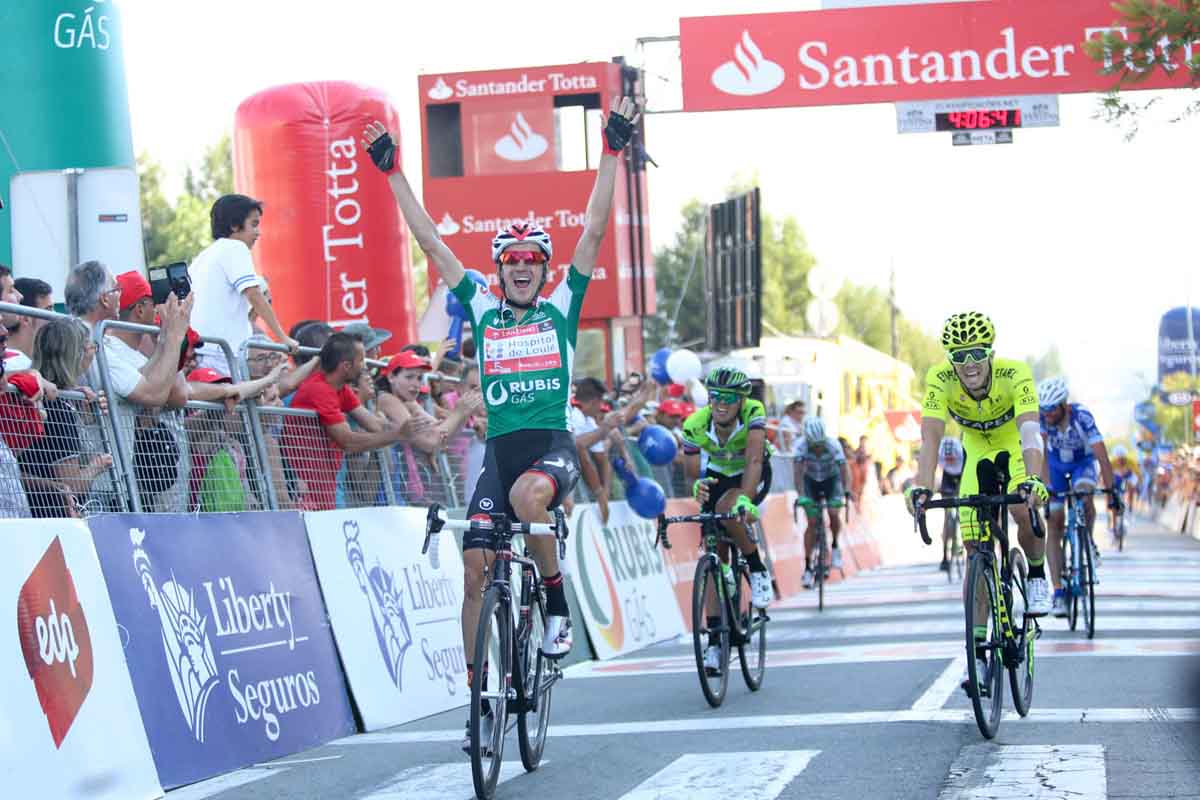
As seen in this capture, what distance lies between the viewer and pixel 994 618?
8.72 m

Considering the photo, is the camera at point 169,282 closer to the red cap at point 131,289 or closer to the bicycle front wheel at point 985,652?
the red cap at point 131,289

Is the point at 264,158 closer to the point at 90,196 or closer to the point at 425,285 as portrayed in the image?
the point at 90,196

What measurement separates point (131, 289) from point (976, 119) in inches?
594

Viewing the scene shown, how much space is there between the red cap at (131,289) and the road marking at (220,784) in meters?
2.60

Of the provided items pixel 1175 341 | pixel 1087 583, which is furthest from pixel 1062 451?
pixel 1175 341

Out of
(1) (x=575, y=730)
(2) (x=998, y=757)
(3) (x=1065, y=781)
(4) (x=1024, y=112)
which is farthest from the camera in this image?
(4) (x=1024, y=112)

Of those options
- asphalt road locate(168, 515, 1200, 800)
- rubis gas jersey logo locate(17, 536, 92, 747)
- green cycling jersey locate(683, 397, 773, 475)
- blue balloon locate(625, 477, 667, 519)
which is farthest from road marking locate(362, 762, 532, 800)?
blue balloon locate(625, 477, 667, 519)

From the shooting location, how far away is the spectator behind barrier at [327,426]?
35.9ft

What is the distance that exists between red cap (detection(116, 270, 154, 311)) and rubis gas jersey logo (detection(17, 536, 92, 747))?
2.27 metres

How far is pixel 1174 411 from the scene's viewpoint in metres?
97.4

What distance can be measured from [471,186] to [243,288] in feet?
79.9

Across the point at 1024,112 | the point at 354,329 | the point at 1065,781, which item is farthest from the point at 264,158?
the point at 1065,781

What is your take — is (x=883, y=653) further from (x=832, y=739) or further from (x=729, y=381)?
(x=832, y=739)

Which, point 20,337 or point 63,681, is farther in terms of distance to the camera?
point 20,337
